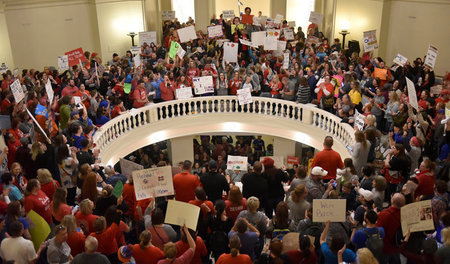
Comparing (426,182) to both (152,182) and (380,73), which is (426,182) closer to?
(152,182)

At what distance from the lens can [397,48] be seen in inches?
639

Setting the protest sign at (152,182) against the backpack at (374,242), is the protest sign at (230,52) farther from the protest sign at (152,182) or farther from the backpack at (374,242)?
the backpack at (374,242)

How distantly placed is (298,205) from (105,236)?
2660 millimetres

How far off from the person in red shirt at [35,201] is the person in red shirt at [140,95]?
6.50m

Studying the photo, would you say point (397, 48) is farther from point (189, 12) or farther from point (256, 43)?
point (189, 12)

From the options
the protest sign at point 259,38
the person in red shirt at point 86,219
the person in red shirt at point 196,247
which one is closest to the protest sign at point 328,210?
the person in red shirt at point 196,247

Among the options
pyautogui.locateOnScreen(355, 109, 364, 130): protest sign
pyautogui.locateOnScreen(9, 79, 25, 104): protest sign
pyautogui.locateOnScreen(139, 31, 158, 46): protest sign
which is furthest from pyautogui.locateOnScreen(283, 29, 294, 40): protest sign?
pyautogui.locateOnScreen(9, 79, 25, 104): protest sign

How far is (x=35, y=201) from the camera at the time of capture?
6594 mm

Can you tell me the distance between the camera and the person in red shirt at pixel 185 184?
7.46 meters

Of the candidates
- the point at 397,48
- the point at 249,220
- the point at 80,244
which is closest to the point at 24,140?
the point at 80,244

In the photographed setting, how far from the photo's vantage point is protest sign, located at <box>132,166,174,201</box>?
683 cm

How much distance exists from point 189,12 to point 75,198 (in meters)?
15.8

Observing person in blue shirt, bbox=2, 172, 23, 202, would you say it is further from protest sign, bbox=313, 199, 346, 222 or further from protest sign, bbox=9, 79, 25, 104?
protest sign, bbox=313, 199, 346, 222

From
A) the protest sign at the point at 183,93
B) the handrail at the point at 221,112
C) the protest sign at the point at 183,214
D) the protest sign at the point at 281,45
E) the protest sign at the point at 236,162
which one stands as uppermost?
the protest sign at the point at 281,45
